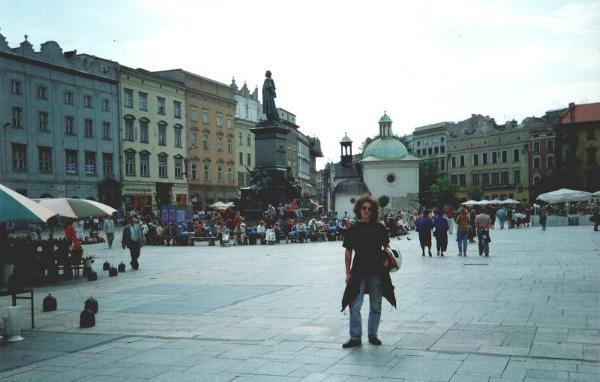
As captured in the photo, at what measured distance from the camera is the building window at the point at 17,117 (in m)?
42.5

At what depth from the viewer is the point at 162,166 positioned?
58469mm

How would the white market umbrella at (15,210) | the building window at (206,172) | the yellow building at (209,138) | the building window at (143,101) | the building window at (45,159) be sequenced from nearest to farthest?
the white market umbrella at (15,210)
the building window at (45,159)
the building window at (143,101)
the yellow building at (209,138)
the building window at (206,172)

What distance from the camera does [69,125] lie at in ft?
157

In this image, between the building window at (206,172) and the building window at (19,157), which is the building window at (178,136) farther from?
the building window at (19,157)

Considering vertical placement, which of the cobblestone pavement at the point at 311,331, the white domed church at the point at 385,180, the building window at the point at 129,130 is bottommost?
the cobblestone pavement at the point at 311,331

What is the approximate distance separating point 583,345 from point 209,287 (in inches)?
325

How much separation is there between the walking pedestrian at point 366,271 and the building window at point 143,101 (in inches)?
2028

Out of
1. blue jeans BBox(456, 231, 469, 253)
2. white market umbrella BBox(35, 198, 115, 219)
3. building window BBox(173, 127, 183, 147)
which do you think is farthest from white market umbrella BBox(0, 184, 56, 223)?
building window BBox(173, 127, 183, 147)

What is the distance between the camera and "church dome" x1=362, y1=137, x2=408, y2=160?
81375mm

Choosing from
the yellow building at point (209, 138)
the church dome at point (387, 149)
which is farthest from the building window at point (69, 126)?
the church dome at point (387, 149)

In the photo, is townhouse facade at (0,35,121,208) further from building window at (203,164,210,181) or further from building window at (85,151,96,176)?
building window at (203,164,210,181)

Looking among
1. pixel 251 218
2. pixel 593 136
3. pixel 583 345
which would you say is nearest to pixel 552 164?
pixel 593 136

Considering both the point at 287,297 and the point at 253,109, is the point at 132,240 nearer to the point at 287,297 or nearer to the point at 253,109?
the point at 287,297

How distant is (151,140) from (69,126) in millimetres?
10104
